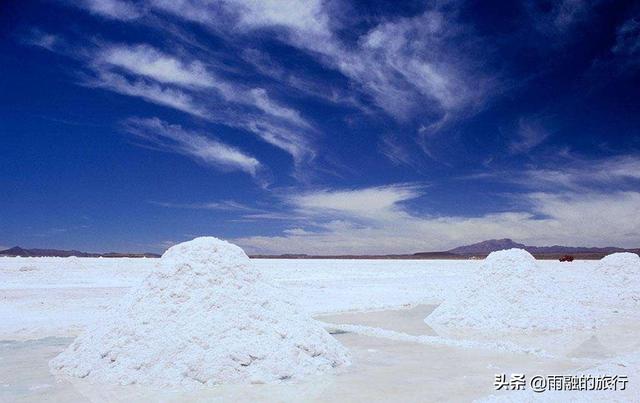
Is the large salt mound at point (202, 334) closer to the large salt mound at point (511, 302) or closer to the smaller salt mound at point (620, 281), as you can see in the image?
the large salt mound at point (511, 302)

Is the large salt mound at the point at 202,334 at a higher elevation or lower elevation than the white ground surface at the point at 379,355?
higher

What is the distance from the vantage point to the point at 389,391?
18.1 ft

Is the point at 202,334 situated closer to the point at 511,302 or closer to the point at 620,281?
the point at 511,302

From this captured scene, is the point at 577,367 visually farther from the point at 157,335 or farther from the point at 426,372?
the point at 157,335

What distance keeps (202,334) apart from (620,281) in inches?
659

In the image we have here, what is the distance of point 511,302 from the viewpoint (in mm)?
11180

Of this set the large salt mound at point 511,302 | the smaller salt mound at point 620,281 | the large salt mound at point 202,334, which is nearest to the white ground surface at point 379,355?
the large salt mound at point 202,334

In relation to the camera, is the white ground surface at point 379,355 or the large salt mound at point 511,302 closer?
the white ground surface at point 379,355

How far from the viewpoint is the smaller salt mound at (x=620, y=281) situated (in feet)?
49.4

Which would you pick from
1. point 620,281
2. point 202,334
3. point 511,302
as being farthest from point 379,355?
point 620,281

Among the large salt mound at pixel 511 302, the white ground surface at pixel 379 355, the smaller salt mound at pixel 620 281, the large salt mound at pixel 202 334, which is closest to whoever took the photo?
the white ground surface at pixel 379 355

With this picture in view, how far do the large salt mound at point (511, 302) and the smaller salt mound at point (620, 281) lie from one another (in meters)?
4.28

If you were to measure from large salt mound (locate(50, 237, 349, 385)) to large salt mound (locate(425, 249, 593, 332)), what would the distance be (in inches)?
187

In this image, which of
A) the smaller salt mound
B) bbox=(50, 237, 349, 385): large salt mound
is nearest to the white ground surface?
bbox=(50, 237, 349, 385): large salt mound
